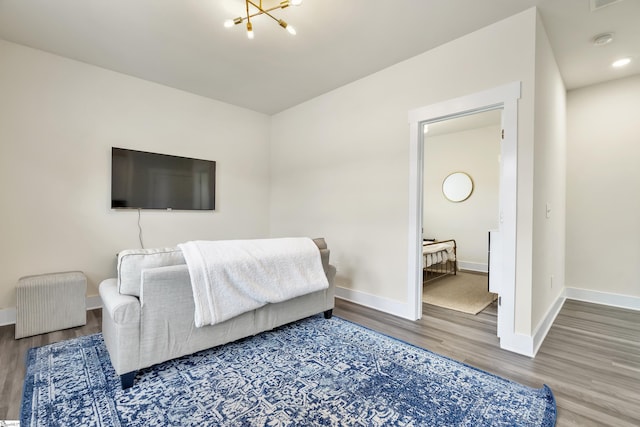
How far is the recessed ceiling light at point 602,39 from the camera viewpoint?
2.60m

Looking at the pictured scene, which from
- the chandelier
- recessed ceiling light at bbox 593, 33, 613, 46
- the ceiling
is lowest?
the chandelier

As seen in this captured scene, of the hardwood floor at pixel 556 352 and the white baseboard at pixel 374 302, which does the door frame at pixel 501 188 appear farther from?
the hardwood floor at pixel 556 352

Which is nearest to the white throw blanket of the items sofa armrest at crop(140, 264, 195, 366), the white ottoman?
sofa armrest at crop(140, 264, 195, 366)

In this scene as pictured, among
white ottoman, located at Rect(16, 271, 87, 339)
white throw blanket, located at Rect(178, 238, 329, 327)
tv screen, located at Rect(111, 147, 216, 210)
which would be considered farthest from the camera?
tv screen, located at Rect(111, 147, 216, 210)

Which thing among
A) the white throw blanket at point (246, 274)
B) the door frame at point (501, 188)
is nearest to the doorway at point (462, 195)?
the door frame at point (501, 188)

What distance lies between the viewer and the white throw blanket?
6.43ft

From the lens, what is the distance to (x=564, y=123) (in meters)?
3.68

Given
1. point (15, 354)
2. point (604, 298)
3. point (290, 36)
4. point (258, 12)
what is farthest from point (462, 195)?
point (15, 354)

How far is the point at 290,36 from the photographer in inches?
107

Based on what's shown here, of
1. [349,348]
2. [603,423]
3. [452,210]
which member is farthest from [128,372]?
[452,210]

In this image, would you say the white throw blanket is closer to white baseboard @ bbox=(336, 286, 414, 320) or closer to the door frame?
white baseboard @ bbox=(336, 286, 414, 320)

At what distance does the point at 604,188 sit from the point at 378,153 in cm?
295

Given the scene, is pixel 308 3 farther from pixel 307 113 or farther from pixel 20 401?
pixel 20 401

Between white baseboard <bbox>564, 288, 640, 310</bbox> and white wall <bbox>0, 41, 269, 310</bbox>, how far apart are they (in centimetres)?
510
